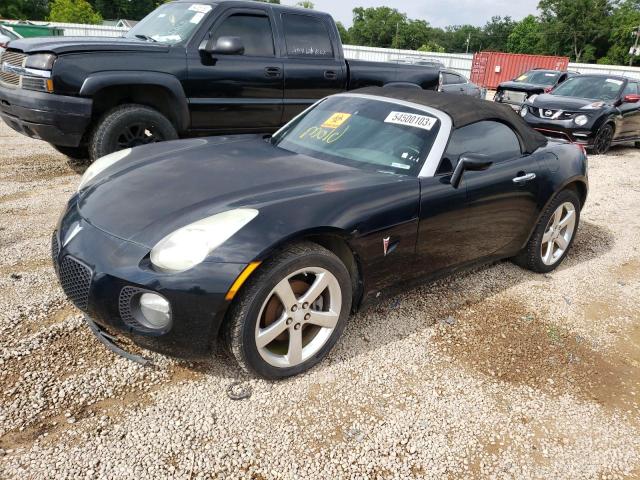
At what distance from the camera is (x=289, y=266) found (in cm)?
231

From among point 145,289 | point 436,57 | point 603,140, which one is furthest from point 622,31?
point 145,289

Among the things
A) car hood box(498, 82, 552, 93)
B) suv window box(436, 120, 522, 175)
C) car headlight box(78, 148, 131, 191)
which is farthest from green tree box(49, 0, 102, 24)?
suv window box(436, 120, 522, 175)

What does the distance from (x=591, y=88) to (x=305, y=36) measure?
7111 mm

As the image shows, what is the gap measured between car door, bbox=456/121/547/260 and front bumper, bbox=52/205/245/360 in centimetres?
178

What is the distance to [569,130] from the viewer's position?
368 inches

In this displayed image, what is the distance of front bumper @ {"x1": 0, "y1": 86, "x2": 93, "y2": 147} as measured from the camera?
4.62 metres

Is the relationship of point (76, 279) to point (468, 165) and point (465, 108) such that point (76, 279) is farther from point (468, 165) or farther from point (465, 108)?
point (465, 108)

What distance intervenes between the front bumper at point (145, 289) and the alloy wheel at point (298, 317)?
0.80 ft

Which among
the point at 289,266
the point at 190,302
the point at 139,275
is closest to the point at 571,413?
the point at 289,266

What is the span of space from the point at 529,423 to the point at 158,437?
175cm

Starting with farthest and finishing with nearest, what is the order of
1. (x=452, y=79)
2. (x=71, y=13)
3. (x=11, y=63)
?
(x=71, y=13), (x=452, y=79), (x=11, y=63)

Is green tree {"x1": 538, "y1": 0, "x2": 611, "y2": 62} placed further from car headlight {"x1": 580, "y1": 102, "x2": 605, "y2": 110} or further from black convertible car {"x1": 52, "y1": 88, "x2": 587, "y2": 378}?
black convertible car {"x1": 52, "y1": 88, "x2": 587, "y2": 378}

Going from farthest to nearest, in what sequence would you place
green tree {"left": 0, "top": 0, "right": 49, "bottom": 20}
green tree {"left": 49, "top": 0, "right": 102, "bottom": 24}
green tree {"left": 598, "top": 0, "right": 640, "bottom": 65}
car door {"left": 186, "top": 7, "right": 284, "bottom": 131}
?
green tree {"left": 598, "top": 0, "right": 640, "bottom": 65} → green tree {"left": 0, "top": 0, "right": 49, "bottom": 20} → green tree {"left": 49, "top": 0, "right": 102, "bottom": 24} → car door {"left": 186, "top": 7, "right": 284, "bottom": 131}

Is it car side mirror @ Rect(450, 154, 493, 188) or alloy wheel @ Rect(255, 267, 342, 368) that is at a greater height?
car side mirror @ Rect(450, 154, 493, 188)
